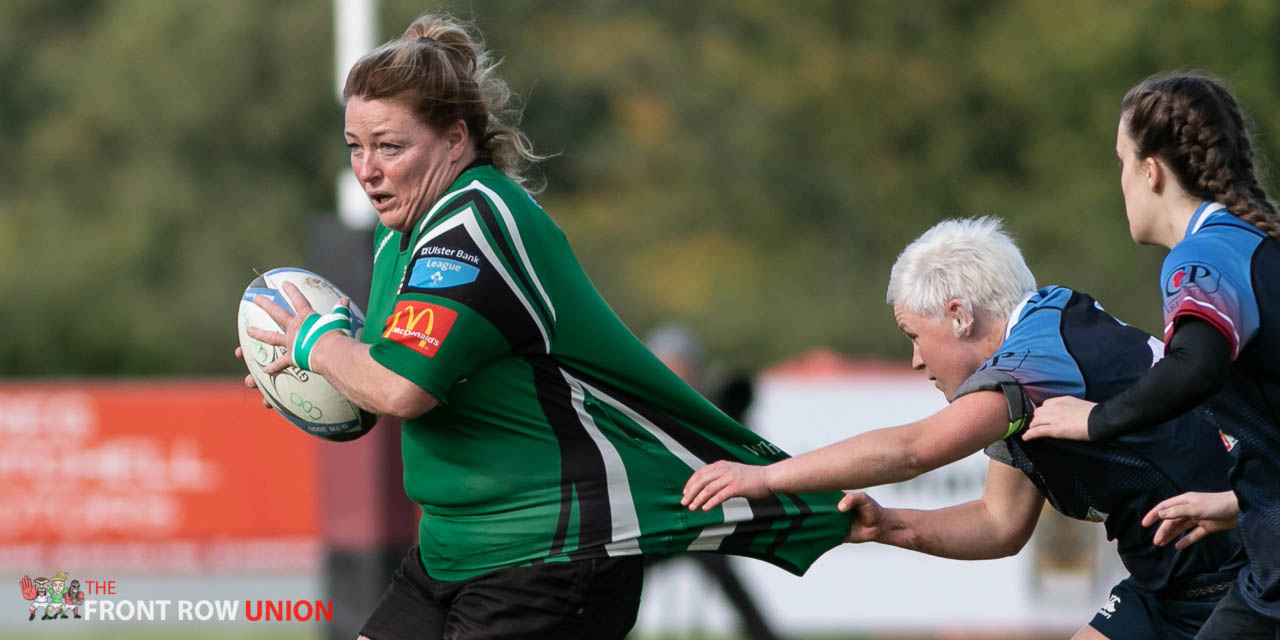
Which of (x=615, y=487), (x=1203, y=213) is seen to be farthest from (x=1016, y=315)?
(x=615, y=487)

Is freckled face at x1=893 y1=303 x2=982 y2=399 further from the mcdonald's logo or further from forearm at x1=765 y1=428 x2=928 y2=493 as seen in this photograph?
the mcdonald's logo

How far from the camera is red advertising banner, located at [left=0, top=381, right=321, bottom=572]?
12.2 meters

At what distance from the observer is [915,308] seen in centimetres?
363

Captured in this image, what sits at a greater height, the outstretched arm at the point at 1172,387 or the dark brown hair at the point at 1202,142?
the dark brown hair at the point at 1202,142

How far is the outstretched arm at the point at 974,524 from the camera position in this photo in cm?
378

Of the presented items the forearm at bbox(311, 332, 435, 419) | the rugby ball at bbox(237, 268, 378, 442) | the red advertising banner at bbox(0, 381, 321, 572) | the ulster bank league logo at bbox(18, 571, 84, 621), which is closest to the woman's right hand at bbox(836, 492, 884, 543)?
the forearm at bbox(311, 332, 435, 419)

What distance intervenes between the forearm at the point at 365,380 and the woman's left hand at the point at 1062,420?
1.26 m

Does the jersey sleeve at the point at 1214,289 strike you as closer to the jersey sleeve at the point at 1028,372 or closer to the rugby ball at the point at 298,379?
the jersey sleeve at the point at 1028,372

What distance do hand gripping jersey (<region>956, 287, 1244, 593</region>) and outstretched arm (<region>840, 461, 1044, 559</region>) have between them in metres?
0.21

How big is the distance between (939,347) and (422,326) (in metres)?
1.19

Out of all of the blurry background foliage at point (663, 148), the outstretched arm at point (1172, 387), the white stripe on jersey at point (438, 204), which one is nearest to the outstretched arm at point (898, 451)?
the outstretched arm at point (1172, 387)

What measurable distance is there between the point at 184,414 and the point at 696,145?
14.6 metres

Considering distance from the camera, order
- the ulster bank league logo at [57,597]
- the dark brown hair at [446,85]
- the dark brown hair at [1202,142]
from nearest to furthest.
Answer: the dark brown hair at [1202,142] < the dark brown hair at [446,85] < the ulster bank league logo at [57,597]

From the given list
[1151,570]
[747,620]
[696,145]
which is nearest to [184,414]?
[747,620]
